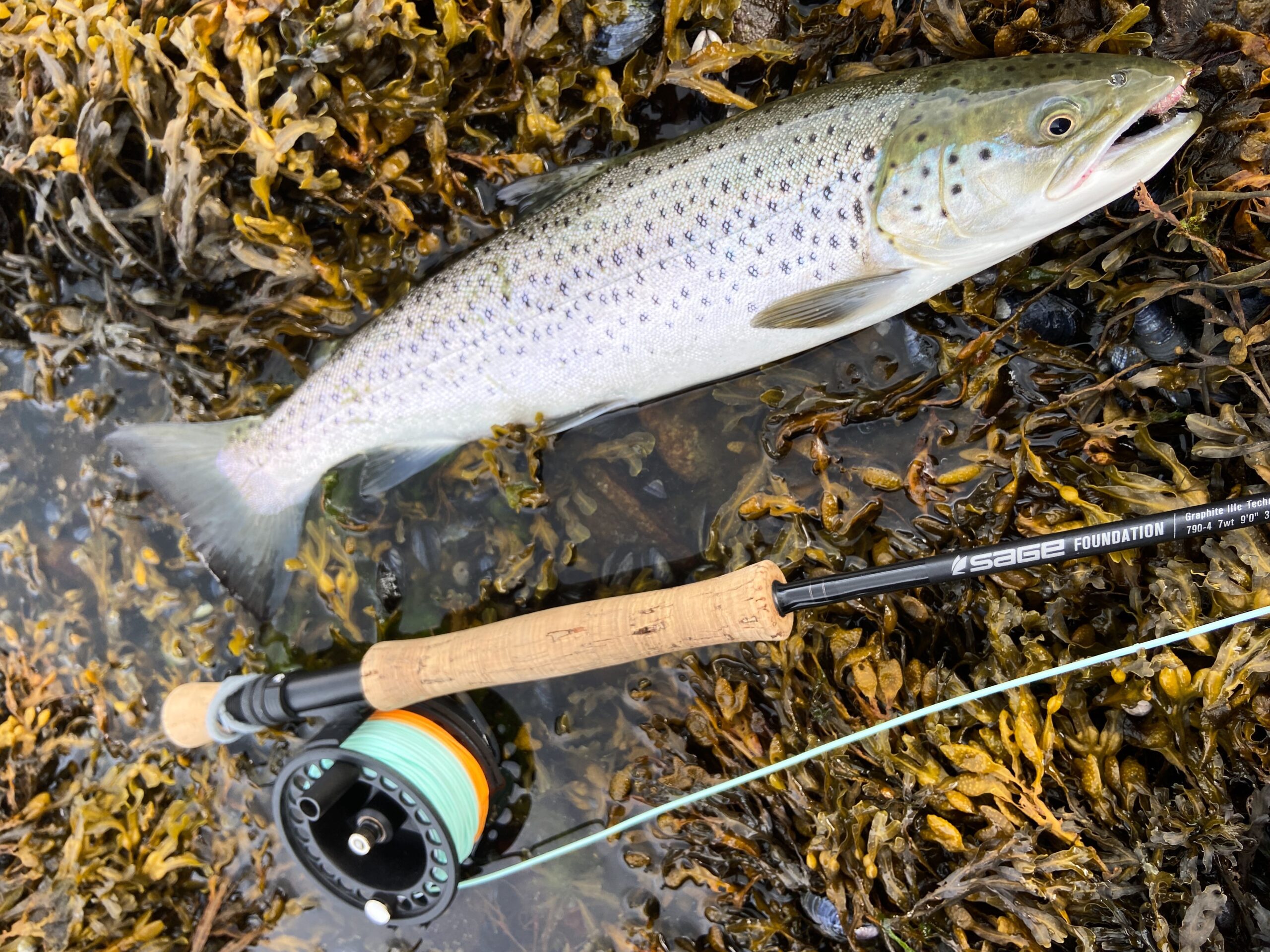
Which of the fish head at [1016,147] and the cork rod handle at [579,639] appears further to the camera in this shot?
the cork rod handle at [579,639]

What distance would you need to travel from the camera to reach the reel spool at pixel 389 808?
7.07 feet

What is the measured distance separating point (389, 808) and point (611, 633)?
3.11 ft

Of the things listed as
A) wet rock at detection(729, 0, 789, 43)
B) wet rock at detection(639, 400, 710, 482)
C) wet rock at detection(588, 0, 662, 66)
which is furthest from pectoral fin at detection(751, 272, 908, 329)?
wet rock at detection(588, 0, 662, 66)

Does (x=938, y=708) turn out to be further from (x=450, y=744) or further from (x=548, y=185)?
(x=548, y=185)

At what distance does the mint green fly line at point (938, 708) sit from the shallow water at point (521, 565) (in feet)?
0.93

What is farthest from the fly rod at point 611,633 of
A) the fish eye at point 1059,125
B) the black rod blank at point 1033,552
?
the fish eye at point 1059,125

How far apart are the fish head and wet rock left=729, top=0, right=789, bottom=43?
1.58ft

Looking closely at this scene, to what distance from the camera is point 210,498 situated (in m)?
2.48

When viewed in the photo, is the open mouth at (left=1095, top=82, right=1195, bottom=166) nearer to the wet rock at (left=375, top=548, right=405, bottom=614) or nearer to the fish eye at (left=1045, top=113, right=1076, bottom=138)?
the fish eye at (left=1045, top=113, right=1076, bottom=138)

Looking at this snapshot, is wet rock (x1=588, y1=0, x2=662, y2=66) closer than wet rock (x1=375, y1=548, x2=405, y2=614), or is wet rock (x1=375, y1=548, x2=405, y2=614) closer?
wet rock (x1=588, y1=0, x2=662, y2=66)

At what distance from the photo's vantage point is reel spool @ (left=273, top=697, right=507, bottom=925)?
84.9 inches

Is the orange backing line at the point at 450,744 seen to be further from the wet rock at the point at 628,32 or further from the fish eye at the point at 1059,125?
the fish eye at the point at 1059,125

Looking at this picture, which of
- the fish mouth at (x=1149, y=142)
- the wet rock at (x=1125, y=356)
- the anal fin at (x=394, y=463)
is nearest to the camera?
the fish mouth at (x=1149, y=142)

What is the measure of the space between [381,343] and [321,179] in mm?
505
